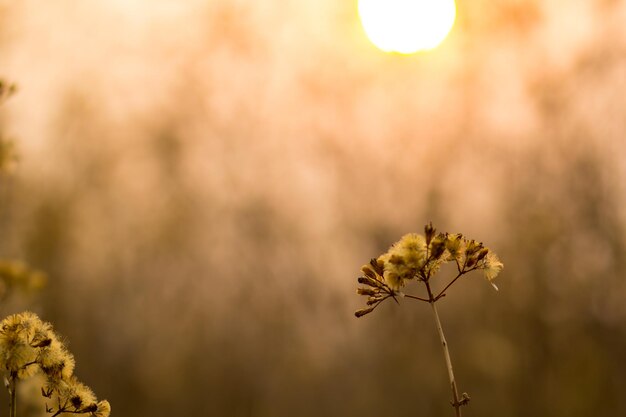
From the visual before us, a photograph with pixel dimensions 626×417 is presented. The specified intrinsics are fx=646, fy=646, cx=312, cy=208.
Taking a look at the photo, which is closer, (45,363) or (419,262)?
(45,363)

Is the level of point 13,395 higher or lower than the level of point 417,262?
lower

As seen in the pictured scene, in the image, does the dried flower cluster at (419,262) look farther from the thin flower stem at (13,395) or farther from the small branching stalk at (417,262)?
the thin flower stem at (13,395)

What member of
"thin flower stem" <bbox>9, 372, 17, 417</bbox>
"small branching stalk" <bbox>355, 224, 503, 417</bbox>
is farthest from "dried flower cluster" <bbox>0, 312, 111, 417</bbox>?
"small branching stalk" <bbox>355, 224, 503, 417</bbox>

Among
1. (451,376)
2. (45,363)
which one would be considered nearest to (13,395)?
(45,363)

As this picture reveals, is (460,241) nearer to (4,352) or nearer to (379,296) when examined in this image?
(379,296)

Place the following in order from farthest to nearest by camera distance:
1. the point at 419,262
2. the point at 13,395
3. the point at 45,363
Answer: the point at 419,262 < the point at 45,363 < the point at 13,395

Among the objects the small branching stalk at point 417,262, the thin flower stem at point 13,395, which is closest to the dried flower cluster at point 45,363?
the thin flower stem at point 13,395

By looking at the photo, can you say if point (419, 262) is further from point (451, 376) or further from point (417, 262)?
point (451, 376)

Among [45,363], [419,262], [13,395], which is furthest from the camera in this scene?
[419,262]
